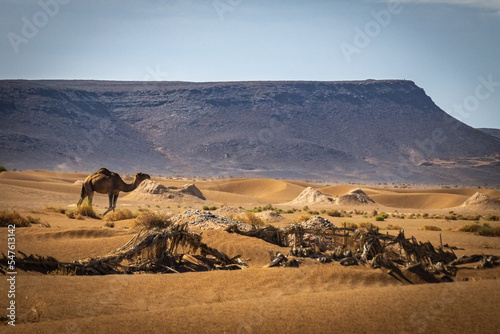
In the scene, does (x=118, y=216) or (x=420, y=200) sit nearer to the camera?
(x=118, y=216)

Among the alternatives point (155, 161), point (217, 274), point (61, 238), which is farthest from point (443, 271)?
point (155, 161)

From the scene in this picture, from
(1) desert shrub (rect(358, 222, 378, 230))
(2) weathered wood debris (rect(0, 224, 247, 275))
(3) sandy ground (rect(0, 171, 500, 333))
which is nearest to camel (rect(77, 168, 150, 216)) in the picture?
(1) desert shrub (rect(358, 222, 378, 230))

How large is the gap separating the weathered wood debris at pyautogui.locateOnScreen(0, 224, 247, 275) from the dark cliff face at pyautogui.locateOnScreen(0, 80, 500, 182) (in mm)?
89848

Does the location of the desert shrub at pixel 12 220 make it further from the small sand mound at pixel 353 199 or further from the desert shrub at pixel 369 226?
the small sand mound at pixel 353 199

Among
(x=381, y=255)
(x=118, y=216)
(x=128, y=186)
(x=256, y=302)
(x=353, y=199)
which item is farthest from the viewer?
(x=353, y=199)

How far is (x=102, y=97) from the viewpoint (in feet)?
419

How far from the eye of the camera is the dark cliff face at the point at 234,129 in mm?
105875

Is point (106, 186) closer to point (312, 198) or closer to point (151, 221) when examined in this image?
point (151, 221)

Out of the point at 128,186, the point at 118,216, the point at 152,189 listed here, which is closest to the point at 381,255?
the point at 118,216

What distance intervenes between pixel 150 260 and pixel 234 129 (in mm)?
109724

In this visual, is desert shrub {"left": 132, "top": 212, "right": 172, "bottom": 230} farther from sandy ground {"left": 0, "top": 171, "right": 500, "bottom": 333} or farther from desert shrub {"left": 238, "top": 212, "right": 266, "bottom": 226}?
desert shrub {"left": 238, "top": 212, "right": 266, "bottom": 226}

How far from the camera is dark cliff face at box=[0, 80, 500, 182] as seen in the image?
347ft

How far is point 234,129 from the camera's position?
12044cm

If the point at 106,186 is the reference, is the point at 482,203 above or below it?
below
